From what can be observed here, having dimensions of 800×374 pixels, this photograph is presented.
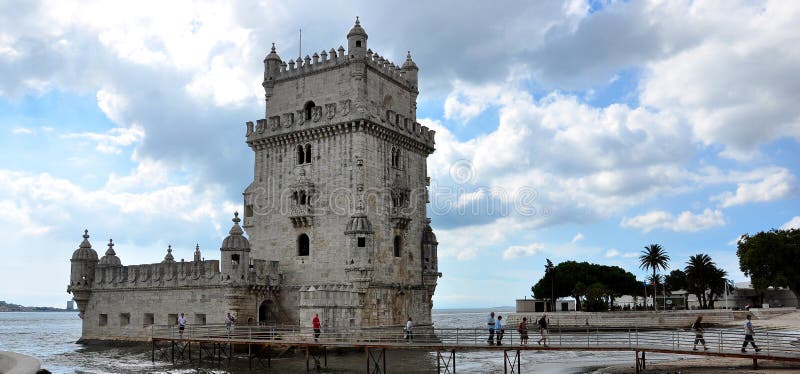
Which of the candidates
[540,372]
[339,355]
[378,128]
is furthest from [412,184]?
[540,372]

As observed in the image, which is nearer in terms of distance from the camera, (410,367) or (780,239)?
(410,367)

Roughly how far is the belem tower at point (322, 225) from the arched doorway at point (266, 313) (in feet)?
0.25

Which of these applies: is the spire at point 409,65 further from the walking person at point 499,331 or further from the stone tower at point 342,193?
the walking person at point 499,331

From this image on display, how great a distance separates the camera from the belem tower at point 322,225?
41000 millimetres

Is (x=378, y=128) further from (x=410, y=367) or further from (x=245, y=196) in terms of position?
(x=410, y=367)

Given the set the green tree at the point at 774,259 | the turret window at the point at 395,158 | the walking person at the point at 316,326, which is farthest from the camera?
the green tree at the point at 774,259

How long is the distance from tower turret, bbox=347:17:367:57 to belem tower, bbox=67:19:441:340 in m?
0.06

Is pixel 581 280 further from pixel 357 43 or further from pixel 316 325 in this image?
pixel 316 325

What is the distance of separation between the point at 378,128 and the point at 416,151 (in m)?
5.56

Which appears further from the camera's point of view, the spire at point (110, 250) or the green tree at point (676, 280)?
the green tree at point (676, 280)

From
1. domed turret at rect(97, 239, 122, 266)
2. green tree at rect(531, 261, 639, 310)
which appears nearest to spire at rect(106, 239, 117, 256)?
domed turret at rect(97, 239, 122, 266)

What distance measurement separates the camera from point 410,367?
3712 centimetres

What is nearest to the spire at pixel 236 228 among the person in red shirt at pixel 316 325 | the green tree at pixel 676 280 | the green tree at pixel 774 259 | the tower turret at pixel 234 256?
the tower turret at pixel 234 256

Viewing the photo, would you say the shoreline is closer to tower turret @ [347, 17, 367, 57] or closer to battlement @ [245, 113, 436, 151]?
battlement @ [245, 113, 436, 151]
